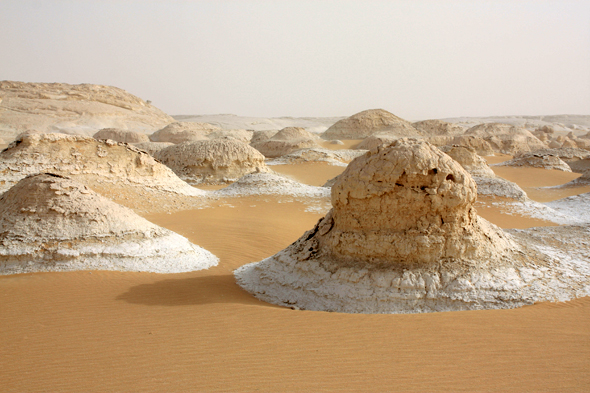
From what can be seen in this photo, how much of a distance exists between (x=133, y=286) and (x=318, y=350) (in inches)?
113

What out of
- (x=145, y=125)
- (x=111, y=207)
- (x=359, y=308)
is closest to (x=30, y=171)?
(x=111, y=207)

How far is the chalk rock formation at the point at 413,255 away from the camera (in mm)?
4301

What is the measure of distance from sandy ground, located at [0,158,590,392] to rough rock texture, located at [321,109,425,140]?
27.4 meters

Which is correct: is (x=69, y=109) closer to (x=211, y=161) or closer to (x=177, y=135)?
(x=177, y=135)

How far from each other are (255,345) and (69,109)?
108 feet

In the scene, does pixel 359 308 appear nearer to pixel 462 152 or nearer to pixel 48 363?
pixel 48 363

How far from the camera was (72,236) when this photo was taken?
584cm

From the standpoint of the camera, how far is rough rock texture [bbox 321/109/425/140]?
30859mm

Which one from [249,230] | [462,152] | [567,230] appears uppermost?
[462,152]

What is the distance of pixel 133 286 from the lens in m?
5.12

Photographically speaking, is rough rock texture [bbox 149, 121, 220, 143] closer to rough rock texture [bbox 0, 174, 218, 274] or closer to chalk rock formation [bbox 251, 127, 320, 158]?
chalk rock formation [bbox 251, 127, 320, 158]

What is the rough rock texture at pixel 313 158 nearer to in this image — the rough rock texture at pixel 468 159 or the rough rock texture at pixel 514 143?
the rough rock texture at pixel 468 159

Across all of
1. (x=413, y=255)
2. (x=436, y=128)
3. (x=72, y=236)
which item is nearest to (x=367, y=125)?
(x=436, y=128)

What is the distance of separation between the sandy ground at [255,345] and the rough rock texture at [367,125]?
90.0ft
